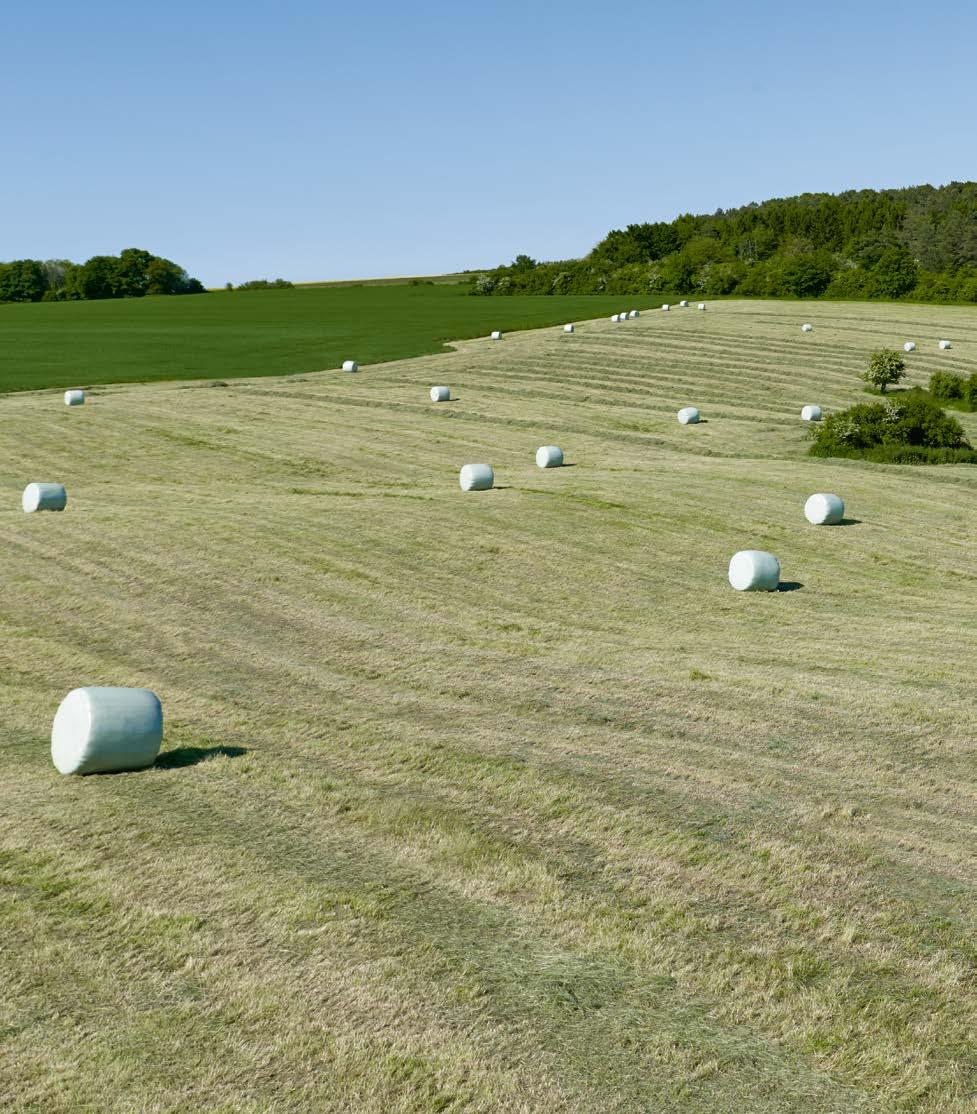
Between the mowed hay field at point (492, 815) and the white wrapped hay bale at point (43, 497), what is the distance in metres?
0.96

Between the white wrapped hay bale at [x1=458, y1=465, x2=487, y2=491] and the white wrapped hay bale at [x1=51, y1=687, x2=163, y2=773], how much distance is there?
2003 centimetres

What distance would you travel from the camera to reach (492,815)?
1200 centimetres

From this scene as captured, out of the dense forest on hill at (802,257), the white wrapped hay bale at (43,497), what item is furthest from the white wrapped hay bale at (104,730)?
the dense forest on hill at (802,257)

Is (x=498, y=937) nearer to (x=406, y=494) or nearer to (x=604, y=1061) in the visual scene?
(x=604, y=1061)

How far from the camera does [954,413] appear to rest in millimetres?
52562

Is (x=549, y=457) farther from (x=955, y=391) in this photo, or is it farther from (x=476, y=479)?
(x=955, y=391)

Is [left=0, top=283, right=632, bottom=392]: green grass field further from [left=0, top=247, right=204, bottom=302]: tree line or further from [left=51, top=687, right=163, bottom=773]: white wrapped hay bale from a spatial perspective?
[left=51, top=687, right=163, bottom=773]: white wrapped hay bale

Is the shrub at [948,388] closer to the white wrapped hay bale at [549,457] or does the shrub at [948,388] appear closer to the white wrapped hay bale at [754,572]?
the white wrapped hay bale at [549,457]

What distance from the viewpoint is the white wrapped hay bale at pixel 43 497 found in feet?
93.9

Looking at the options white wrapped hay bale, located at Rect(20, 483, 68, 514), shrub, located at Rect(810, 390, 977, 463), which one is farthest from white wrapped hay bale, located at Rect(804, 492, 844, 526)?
white wrapped hay bale, located at Rect(20, 483, 68, 514)

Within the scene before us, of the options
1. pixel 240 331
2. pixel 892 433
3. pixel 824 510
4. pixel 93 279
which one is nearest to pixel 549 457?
pixel 824 510

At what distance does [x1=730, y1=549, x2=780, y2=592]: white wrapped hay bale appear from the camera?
22.9m

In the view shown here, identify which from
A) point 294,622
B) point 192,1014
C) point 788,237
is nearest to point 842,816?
point 192,1014

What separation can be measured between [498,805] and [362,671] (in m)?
5.67
